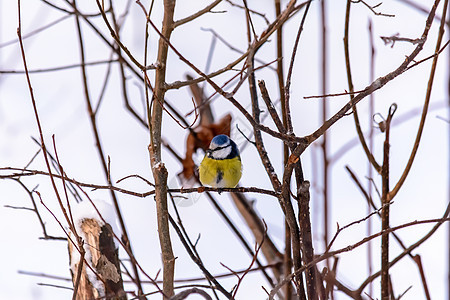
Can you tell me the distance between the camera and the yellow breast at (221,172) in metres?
2.32

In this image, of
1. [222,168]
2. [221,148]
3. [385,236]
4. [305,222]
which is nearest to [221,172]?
[222,168]

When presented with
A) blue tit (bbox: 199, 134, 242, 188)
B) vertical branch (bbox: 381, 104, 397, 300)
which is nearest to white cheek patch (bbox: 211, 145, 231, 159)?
blue tit (bbox: 199, 134, 242, 188)

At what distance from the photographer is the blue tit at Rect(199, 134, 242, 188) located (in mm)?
2316

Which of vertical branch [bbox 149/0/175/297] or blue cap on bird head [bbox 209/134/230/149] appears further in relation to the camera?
blue cap on bird head [bbox 209/134/230/149]

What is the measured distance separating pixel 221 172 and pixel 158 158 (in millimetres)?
1093

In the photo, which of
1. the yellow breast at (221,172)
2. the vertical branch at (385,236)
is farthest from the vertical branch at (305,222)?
the yellow breast at (221,172)

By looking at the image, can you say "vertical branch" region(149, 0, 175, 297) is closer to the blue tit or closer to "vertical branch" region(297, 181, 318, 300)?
"vertical branch" region(297, 181, 318, 300)

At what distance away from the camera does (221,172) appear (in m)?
2.32

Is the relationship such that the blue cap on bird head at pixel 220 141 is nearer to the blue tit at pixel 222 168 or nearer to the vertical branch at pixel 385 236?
the blue tit at pixel 222 168

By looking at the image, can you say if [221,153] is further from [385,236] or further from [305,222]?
[305,222]

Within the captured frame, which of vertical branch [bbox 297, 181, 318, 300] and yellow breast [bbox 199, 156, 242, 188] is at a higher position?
yellow breast [bbox 199, 156, 242, 188]

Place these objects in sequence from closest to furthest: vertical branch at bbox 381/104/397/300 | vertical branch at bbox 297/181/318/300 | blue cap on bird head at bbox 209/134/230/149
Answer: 1. vertical branch at bbox 297/181/318/300
2. vertical branch at bbox 381/104/397/300
3. blue cap on bird head at bbox 209/134/230/149

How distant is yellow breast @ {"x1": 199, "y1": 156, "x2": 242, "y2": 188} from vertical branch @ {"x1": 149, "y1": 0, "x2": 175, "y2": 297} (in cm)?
109

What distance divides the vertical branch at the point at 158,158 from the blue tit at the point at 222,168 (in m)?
1.06
